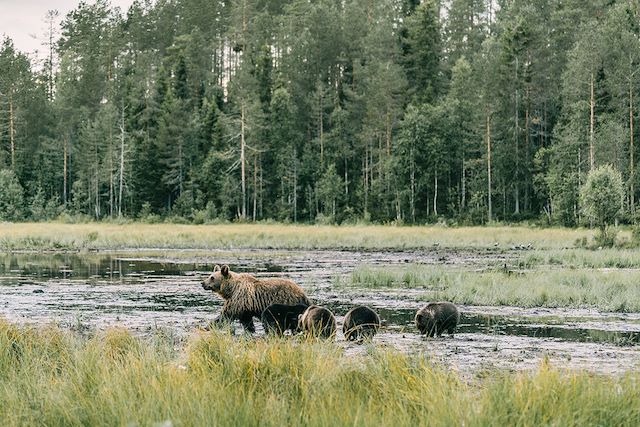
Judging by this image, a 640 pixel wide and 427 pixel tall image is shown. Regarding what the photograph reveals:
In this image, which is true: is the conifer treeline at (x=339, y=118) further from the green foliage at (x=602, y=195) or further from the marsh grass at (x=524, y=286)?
the marsh grass at (x=524, y=286)

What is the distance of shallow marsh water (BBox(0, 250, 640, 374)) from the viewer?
1212cm

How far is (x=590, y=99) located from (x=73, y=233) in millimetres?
37297

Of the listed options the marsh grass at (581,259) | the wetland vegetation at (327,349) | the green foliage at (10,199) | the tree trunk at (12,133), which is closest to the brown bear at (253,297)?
the wetland vegetation at (327,349)

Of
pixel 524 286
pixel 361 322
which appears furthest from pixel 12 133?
pixel 361 322

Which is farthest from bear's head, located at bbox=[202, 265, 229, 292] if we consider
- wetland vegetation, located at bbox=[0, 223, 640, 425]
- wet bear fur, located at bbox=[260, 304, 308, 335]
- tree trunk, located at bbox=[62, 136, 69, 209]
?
tree trunk, located at bbox=[62, 136, 69, 209]

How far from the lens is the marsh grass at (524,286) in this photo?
18.6 meters

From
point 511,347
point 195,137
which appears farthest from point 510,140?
point 511,347

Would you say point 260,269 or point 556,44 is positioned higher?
point 556,44

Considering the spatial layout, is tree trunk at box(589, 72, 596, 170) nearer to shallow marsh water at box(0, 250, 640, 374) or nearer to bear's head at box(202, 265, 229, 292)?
shallow marsh water at box(0, 250, 640, 374)

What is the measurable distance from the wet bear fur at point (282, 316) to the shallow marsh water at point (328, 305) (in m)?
0.88

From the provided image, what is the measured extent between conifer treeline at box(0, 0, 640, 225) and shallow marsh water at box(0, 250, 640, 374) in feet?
112

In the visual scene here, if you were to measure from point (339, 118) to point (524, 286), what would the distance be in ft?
200

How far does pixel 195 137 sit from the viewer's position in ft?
271

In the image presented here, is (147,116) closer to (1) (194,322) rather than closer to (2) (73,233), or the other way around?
(2) (73,233)
